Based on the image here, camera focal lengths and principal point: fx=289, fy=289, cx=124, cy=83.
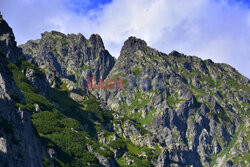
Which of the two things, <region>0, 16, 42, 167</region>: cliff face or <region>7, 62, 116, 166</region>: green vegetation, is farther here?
<region>7, 62, 116, 166</region>: green vegetation

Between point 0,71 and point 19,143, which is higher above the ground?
point 0,71

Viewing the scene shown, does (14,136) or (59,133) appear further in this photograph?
(59,133)

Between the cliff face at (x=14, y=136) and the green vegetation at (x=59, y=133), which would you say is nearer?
the cliff face at (x=14, y=136)

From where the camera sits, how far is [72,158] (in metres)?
146

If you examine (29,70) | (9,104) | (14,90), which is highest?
(29,70)

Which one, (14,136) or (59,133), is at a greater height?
(59,133)

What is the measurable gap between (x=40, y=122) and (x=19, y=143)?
72154 millimetres

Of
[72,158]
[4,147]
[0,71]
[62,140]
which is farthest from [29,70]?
[4,147]

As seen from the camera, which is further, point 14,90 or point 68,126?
point 68,126

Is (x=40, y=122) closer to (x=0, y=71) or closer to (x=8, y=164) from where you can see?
(x=0, y=71)

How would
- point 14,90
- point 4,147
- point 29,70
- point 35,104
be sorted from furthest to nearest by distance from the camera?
point 29,70
point 35,104
point 14,90
point 4,147

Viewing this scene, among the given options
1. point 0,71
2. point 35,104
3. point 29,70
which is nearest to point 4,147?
point 0,71

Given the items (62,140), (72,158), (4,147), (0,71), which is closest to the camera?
(4,147)

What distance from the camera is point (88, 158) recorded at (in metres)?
154
